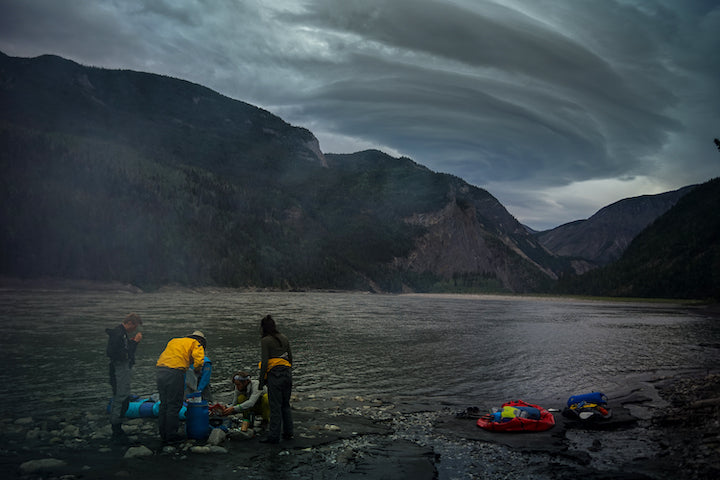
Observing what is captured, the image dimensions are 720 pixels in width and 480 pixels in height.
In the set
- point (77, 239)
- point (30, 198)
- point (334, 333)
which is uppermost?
point (30, 198)

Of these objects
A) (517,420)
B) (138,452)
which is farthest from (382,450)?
(138,452)

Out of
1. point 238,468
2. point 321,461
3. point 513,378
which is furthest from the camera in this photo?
point 513,378

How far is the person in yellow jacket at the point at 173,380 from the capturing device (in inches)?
432

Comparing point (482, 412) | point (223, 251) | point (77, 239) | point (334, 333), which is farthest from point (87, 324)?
point (223, 251)

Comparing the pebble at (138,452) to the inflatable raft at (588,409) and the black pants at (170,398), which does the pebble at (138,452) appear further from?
the inflatable raft at (588,409)

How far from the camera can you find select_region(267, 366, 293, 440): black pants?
11.4 metres

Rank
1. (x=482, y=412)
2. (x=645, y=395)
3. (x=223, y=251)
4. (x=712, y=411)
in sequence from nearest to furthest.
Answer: (x=712, y=411) → (x=482, y=412) → (x=645, y=395) → (x=223, y=251)

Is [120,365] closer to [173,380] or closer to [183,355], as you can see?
[173,380]

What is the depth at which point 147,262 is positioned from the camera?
14500 cm

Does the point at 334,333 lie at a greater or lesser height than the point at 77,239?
lesser

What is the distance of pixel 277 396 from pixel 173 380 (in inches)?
98.8

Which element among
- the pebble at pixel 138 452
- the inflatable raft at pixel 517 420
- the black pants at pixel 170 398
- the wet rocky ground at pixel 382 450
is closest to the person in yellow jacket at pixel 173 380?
the black pants at pixel 170 398

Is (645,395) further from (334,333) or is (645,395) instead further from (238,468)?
(334,333)

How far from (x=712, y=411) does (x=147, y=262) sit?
153m
